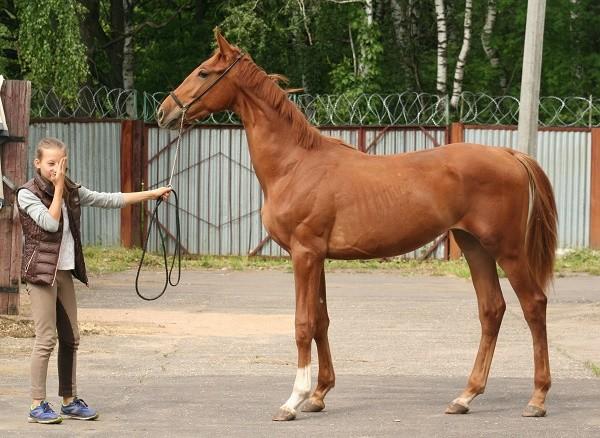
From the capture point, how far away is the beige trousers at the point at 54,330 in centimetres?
793

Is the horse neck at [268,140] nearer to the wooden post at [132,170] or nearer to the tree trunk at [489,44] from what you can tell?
the wooden post at [132,170]

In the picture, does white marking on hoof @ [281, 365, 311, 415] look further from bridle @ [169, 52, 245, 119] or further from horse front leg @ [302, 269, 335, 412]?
bridle @ [169, 52, 245, 119]

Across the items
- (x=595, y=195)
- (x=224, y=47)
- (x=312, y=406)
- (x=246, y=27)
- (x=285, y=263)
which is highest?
(x=246, y=27)

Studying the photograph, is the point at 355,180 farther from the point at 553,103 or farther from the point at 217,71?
the point at 553,103

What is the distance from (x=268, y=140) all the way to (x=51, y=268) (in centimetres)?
176

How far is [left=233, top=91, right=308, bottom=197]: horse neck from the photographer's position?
8609mm

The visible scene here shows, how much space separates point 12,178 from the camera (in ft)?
41.0

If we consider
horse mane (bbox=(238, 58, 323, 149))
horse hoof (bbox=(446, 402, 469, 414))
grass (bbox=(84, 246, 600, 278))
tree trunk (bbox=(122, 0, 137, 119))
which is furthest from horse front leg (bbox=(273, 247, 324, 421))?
tree trunk (bbox=(122, 0, 137, 119))

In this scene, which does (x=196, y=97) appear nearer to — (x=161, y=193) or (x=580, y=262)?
(x=161, y=193)

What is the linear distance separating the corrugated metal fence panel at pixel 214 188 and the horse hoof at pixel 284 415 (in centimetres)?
1280

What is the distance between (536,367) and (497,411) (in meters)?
0.40

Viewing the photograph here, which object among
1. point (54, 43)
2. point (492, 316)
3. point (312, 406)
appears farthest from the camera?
point (54, 43)

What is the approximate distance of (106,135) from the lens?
21062 mm

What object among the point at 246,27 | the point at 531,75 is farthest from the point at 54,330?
the point at 246,27
